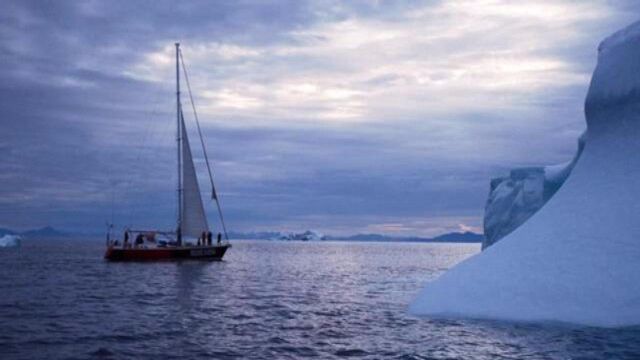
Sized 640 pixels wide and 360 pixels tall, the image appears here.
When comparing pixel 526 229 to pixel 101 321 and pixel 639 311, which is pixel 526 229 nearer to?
pixel 639 311

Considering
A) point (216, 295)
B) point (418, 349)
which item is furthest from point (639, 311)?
point (216, 295)

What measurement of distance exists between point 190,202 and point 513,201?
3362 cm

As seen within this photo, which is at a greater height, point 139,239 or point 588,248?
point 588,248

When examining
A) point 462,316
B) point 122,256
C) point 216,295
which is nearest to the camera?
point 462,316

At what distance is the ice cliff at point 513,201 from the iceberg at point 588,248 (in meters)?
20.4

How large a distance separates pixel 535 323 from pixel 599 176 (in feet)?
23.1

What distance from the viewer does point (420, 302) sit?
80.3ft

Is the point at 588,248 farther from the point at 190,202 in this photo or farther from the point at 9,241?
the point at 9,241

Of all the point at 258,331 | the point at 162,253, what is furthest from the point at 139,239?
the point at 258,331

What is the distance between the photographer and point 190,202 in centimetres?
6781

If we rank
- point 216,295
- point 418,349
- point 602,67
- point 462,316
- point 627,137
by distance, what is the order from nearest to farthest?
1. point 418,349
2. point 462,316
3. point 627,137
4. point 602,67
5. point 216,295

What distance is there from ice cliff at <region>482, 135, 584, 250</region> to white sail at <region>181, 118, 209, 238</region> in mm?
29999

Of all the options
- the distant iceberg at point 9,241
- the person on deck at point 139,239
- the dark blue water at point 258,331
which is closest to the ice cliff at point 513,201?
the dark blue water at point 258,331

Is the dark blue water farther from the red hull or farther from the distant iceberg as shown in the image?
the distant iceberg
